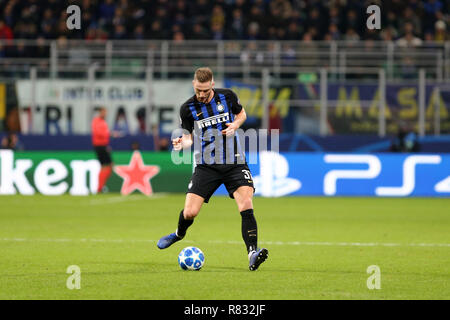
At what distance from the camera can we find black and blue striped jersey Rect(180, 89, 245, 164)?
940 cm

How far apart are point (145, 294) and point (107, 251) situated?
3.47 m

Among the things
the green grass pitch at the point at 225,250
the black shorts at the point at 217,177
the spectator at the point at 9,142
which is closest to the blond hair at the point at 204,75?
the black shorts at the point at 217,177

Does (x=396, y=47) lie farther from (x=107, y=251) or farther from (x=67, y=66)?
(x=107, y=251)

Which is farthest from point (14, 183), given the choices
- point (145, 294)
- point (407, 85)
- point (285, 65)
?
point (145, 294)

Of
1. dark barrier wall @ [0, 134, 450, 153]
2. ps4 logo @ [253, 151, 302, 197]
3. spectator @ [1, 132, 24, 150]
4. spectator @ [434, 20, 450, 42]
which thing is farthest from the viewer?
spectator @ [434, 20, 450, 42]

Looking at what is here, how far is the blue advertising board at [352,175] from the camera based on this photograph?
827 inches

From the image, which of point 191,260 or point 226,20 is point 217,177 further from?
point 226,20

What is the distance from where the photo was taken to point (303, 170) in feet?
70.0

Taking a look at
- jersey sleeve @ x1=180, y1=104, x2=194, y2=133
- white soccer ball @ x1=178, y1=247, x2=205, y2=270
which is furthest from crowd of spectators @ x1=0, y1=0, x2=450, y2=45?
white soccer ball @ x1=178, y1=247, x2=205, y2=270

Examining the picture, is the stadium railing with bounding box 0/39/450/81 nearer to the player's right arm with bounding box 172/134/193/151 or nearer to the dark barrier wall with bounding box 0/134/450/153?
the dark barrier wall with bounding box 0/134/450/153

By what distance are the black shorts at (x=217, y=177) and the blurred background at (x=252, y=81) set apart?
14.1 metres

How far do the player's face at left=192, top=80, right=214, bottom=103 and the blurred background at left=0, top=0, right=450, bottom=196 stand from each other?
1412 cm

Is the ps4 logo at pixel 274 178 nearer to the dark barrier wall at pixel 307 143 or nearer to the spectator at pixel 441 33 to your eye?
the dark barrier wall at pixel 307 143

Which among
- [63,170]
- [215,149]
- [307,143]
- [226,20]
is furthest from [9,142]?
[215,149]
